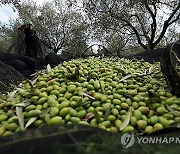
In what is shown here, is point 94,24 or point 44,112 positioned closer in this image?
point 44,112

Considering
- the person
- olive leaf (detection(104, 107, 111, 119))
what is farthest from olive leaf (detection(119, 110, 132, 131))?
the person

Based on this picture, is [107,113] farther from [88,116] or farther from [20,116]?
[20,116]

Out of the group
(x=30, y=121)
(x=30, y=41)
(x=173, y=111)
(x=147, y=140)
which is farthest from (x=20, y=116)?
(x=30, y=41)

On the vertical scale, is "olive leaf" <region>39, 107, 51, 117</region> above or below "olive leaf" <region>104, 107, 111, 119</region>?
above

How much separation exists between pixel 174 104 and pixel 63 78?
35.2 inches

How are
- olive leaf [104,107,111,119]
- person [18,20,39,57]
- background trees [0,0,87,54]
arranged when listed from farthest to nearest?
1. background trees [0,0,87,54]
2. person [18,20,39,57]
3. olive leaf [104,107,111,119]

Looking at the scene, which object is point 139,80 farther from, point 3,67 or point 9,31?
point 9,31

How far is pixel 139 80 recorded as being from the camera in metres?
1.89

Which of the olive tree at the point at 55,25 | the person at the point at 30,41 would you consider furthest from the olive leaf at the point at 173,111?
the olive tree at the point at 55,25

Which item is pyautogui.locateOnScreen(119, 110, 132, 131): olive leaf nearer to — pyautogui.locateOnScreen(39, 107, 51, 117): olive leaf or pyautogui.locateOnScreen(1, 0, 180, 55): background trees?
pyautogui.locateOnScreen(39, 107, 51, 117): olive leaf

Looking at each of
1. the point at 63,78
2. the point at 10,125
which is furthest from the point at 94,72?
the point at 10,125

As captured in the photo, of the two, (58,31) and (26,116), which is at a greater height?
(58,31)

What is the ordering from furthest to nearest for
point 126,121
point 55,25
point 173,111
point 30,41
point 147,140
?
point 55,25
point 30,41
point 173,111
point 126,121
point 147,140

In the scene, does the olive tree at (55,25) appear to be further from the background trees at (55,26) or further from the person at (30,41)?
the person at (30,41)
